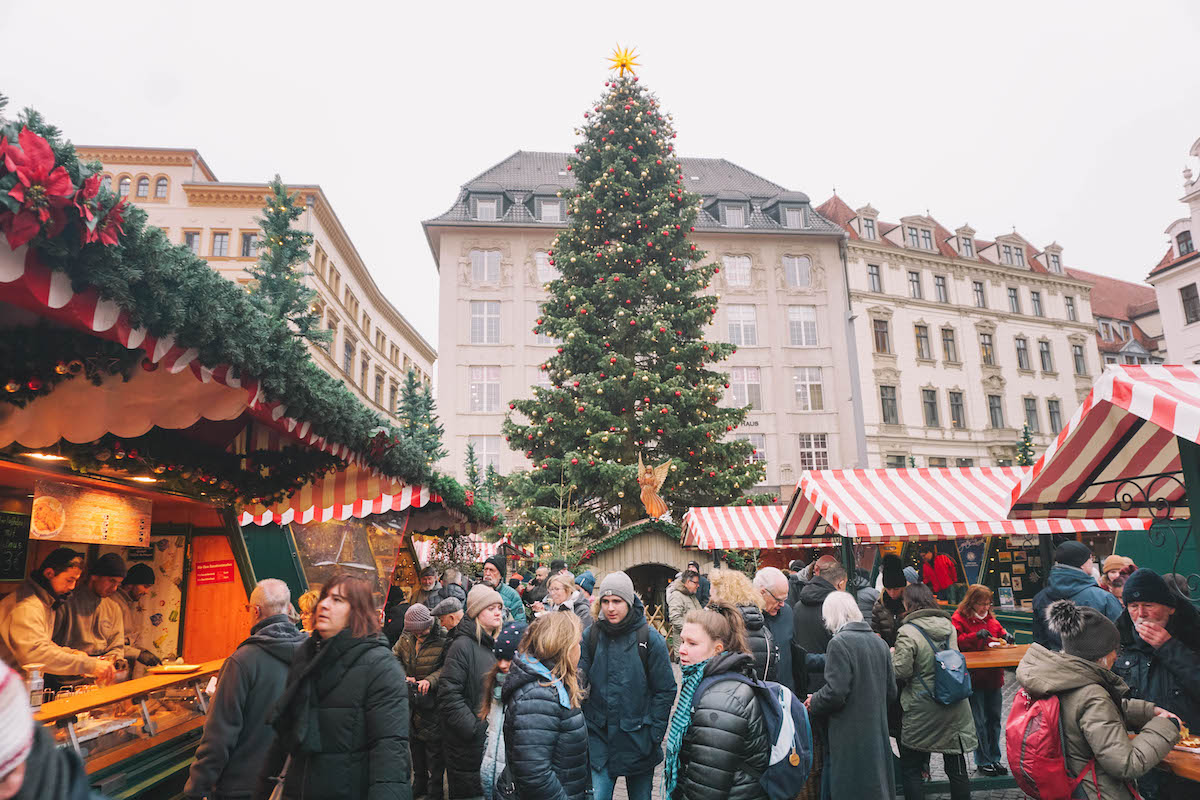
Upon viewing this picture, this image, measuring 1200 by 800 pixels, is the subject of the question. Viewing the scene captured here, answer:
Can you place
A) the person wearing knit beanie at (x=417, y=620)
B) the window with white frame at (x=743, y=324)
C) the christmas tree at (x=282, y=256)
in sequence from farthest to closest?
the window with white frame at (x=743, y=324), the christmas tree at (x=282, y=256), the person wearing knit beanie at (x=417, y=620)

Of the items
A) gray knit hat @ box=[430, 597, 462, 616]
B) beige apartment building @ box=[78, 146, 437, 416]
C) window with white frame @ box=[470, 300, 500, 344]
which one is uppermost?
beige apartment building @ box=[78, 146, 437, 416]

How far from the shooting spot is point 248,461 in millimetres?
6652

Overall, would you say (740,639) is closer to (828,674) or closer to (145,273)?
(828,674)

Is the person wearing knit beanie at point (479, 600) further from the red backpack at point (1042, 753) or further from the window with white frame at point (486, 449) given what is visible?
the window with white frame at point (486, 449)

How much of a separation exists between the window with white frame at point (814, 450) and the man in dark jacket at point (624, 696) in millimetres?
31776

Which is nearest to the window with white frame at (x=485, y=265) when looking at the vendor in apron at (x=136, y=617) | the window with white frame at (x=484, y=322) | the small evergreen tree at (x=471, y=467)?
the window with white frame at (x=484, y=322)

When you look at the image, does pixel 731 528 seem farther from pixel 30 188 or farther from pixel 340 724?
pixel 30 188

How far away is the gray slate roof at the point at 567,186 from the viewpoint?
121 ft

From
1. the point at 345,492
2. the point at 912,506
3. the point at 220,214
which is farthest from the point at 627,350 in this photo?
the point at 220,214

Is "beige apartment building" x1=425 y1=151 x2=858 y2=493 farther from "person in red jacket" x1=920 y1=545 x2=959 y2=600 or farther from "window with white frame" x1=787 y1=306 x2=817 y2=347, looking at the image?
"person in red jacket" x1=920 y1=545 x2=959 y2=600

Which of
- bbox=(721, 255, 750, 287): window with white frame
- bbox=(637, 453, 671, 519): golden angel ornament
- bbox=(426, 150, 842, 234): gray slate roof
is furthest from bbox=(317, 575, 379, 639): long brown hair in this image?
bbox=(721, 255, 750, 287): window with white frame

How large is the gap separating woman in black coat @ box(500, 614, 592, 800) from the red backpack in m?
2.13

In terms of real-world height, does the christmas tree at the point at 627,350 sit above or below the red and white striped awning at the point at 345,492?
above

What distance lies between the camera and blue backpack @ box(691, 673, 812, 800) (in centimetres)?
341
